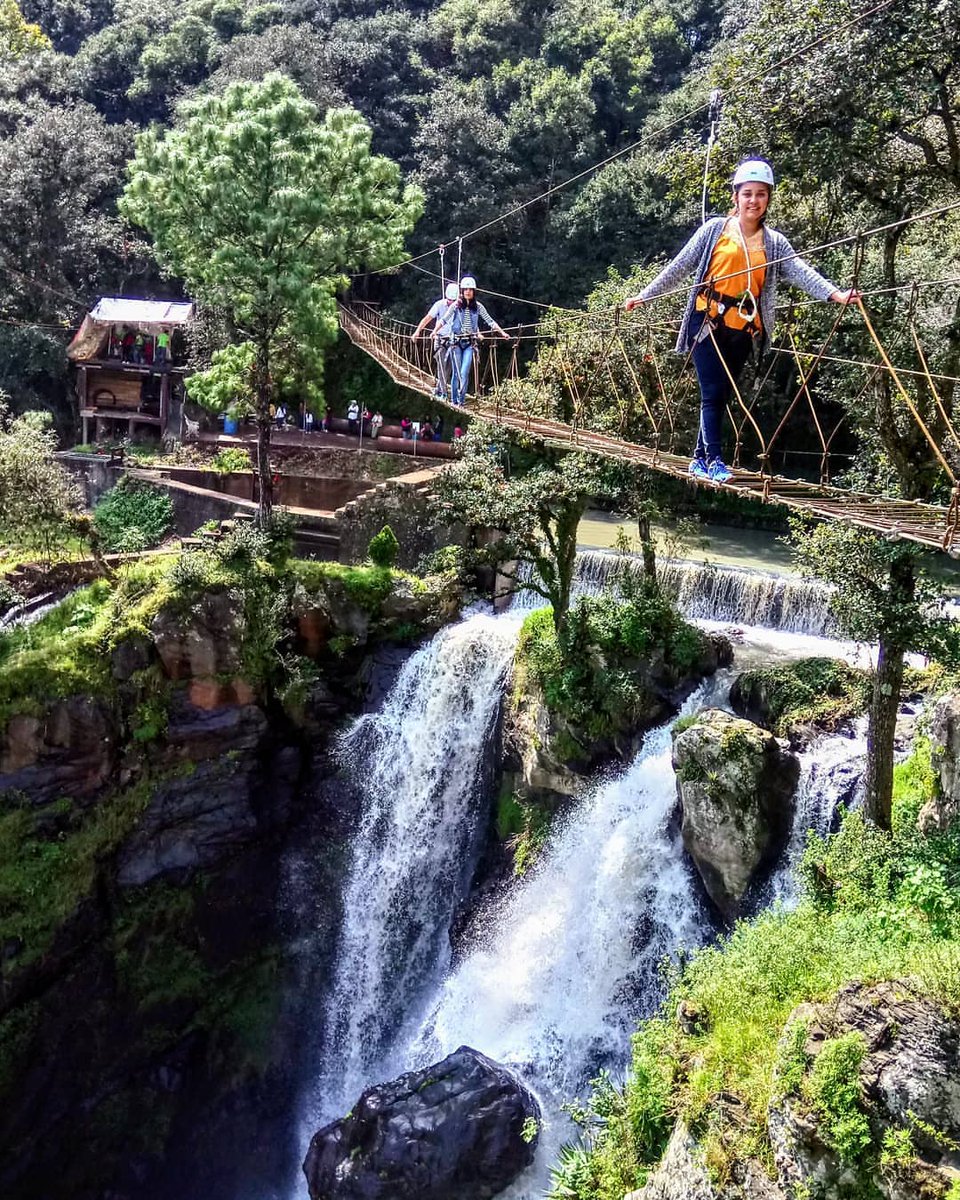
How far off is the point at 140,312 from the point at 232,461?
213 inches

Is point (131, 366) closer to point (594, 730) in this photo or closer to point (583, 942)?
point (594, 730)

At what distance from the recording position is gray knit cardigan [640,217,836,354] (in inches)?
189

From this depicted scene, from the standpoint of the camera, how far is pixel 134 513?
17.0m

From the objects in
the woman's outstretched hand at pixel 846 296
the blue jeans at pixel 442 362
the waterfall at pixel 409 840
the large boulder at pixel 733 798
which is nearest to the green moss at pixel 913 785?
the large boulder at pixel 733 798

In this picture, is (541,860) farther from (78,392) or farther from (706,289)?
(78,392)

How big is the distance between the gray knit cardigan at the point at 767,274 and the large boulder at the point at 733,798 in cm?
456

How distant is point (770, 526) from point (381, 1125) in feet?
44.9

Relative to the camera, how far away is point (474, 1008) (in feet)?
34.1

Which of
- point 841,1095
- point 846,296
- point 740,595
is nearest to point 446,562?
point 740,595

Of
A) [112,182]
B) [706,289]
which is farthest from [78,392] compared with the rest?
[706,289]

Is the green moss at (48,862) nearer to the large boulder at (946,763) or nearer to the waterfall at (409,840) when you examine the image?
the waterfall at (409,840)

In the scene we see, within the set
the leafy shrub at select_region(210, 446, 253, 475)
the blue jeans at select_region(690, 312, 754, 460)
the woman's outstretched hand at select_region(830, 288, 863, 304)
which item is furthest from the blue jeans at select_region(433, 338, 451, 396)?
the leafy shrub at select_region(210, 446, 253, 475)

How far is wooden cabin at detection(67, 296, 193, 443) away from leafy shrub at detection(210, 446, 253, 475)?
10.4 ft

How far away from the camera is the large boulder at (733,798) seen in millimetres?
8539
